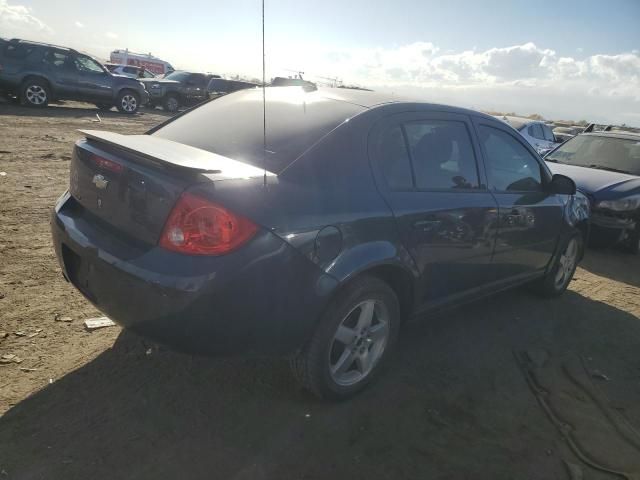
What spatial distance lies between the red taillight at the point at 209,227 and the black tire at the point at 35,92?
50.1 ft

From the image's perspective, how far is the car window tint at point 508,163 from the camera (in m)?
3.58

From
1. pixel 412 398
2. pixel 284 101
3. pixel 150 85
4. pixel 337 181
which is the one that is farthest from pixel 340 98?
pixel 150 85

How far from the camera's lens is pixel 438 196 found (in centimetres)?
301

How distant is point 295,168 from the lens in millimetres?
2412

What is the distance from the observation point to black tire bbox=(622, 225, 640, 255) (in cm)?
653

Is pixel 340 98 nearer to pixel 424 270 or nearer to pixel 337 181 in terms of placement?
pixel 337 181

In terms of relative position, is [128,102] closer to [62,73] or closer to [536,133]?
[62,73]

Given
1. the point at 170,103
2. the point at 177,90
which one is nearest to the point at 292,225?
the point at 177,90

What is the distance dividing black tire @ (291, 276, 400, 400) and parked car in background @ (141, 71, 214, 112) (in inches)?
792

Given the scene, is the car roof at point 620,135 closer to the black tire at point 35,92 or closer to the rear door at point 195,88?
the black tire at point 35,92

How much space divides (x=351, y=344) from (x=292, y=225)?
0.89m

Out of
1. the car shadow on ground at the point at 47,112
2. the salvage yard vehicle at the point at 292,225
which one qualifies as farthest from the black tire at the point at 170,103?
the salvage yard vehicle at the point at 292,225

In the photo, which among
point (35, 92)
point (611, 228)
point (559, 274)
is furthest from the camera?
point (35, 92)

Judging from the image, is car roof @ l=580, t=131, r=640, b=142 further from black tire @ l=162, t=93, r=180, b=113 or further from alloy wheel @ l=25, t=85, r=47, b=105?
black tire @ l=162, t=93, r=180, b=113
